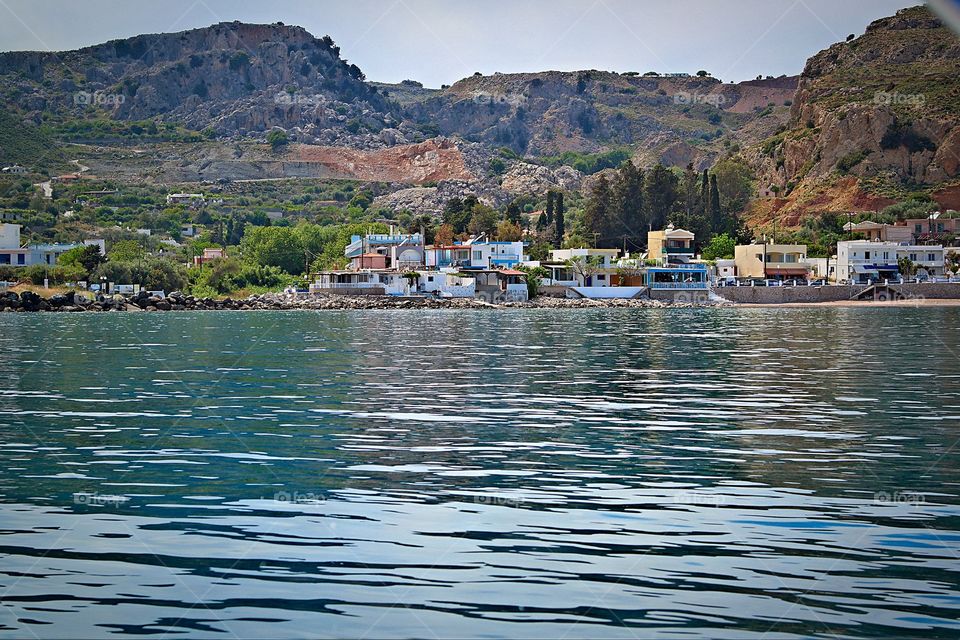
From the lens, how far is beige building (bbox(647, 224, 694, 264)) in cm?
11525

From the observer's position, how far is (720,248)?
398ft

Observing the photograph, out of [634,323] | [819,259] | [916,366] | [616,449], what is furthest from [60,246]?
[616,449]

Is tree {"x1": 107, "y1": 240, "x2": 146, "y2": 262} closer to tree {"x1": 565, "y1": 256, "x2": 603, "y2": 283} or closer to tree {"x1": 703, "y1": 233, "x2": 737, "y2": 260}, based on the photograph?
tree {"x1": 565, "y1": 256, "x2": 603, "y2": 283}

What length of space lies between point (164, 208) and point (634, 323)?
137m

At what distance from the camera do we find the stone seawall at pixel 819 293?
328 feet

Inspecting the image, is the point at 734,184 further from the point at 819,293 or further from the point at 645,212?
the point at 819,293

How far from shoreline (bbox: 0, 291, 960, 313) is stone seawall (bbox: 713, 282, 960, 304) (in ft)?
2.09

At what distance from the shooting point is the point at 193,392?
999 inches

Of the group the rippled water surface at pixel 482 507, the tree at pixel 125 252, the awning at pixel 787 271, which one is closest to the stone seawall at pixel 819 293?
the awning at pixel 787 271

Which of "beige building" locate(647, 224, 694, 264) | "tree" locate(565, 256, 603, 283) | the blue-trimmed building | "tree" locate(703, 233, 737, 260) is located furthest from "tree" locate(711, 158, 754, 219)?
"tree" locate(565, 256, 603, 283)

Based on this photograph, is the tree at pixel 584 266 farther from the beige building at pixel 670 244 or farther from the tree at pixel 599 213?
the tree at pixel 599 213

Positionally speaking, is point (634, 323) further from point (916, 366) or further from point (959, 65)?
point (959, 65)

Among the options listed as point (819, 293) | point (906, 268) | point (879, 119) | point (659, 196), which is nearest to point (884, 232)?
point (906, 268)

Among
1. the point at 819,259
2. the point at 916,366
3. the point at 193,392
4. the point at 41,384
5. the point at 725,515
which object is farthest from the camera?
the point at 819,259
